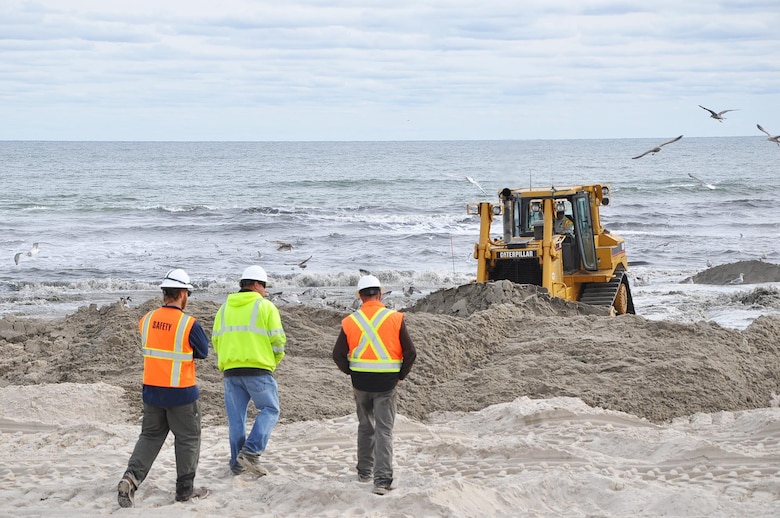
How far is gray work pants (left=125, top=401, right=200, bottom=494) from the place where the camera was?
575cm

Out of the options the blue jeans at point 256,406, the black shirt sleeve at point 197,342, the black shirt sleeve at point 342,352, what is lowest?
the blue jeans at point 256,406

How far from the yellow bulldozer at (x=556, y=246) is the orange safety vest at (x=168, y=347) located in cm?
700

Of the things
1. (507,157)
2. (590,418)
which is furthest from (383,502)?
(507,157)

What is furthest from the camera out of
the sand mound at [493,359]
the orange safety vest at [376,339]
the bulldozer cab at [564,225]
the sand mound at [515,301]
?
the bulldozer cab at [564,225]

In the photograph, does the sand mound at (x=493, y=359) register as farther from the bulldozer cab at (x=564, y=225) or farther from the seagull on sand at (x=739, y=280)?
the seagull on sand at (x=739, y=280)

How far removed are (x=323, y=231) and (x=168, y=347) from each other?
1027 inches

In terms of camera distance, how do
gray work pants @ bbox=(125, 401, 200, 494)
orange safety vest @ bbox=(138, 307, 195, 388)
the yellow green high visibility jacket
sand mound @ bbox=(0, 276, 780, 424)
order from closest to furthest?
1. orange safety vest @ bbox=(138, 307, 195, 388)
2. gray work pants @ bbox=(125, 401, 200, 494)
3. the yellow green high visibility jacket
4. sand mound @ bbox=(0, 276, 780, 424)

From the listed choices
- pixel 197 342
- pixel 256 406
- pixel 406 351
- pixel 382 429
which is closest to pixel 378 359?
pixel 406 351

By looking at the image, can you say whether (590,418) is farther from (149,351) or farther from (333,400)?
(149,351)

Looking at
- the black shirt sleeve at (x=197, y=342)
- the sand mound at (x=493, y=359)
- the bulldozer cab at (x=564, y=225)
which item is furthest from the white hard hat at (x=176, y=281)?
the bulldozer cab at (x=564, y=225)

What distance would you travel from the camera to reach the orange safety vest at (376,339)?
5.88 metres

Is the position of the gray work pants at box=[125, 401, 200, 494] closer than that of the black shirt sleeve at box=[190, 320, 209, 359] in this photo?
No

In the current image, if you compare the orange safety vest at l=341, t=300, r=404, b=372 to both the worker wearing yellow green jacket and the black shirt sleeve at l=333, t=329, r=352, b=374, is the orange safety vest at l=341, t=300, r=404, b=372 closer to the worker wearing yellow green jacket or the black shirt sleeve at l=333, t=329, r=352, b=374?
the black shirt sleeve at l=333, t=329, r=352, b=374

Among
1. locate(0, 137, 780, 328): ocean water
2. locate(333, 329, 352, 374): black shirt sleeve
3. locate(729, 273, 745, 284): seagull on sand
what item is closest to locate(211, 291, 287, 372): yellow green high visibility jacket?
locate(333, 329, 352, 374): black shirt sleeve
